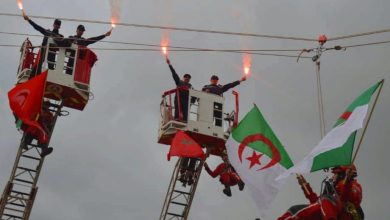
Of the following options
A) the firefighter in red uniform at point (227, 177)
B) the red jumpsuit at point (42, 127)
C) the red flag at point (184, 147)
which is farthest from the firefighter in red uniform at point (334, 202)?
the red jumpsuit at point (42, 127)

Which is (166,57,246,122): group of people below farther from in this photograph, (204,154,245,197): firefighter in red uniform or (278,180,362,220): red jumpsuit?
(278,180,362,220): red jumpsuit

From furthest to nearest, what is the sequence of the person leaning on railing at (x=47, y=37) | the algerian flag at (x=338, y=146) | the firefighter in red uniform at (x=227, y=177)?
the firefighter in red uniform at (x=227, y=177)
the person leaning on railing at (x=47, y=37)
the algerian flag at (x=338, y=146)

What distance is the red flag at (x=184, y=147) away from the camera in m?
27.4

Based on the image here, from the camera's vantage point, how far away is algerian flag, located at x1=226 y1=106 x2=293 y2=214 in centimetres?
2094

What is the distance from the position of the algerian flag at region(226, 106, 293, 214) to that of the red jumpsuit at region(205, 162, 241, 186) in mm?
7087

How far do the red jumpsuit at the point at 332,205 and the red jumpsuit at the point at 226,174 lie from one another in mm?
9556

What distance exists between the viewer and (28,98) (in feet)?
85.8

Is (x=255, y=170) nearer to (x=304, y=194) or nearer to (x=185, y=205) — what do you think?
(x=304, y=194)

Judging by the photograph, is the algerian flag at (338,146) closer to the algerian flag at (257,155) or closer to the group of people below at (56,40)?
the algerian flag at (257,155)

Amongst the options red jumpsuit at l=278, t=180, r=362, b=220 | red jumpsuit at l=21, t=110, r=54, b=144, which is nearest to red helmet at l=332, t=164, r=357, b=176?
red jumpsuit at l=278, t=180, r=362, b=220

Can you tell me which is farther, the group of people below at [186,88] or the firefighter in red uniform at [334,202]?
the group of people below at [186,88]

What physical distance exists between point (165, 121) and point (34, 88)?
5.93 m

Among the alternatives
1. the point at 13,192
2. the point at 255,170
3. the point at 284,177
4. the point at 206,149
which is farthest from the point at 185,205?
the point at 284,177

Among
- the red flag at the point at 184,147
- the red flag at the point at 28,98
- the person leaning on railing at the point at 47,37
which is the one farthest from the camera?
the person leaning on railing at the point at 47,37
